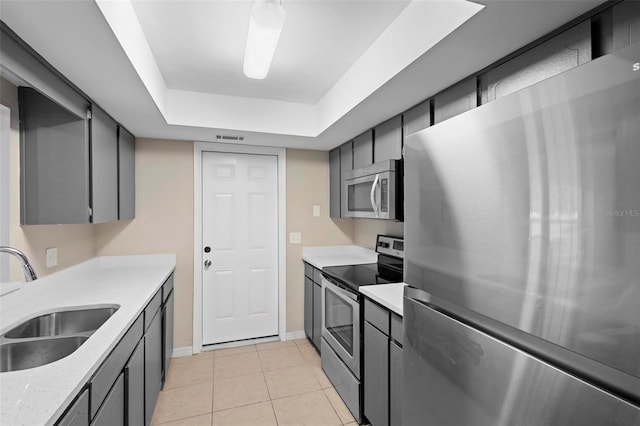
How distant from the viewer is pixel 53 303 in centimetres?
174

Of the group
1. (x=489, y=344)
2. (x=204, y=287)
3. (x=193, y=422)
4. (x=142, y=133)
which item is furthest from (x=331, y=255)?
(x=489, y=344)

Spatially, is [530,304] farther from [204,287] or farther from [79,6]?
[204,287]

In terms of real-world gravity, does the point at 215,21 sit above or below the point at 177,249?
above

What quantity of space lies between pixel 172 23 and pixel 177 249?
2089 mm

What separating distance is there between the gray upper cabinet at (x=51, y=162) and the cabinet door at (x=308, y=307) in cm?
207

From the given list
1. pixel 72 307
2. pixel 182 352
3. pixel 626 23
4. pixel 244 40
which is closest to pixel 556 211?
pixel 626 23

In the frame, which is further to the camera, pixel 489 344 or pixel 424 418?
pixel 424 418

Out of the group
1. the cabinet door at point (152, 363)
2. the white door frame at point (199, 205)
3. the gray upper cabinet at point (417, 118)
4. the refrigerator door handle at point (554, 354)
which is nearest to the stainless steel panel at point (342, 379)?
the white door frame at point (199, 205)

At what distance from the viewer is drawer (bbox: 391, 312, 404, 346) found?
1.62m

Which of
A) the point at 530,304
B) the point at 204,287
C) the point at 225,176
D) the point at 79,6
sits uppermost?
the point at 79,6

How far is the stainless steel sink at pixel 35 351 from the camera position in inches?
51.5

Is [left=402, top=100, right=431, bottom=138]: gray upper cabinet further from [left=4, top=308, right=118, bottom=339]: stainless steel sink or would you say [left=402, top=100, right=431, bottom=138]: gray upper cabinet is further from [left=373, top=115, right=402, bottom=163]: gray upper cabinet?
[left=4, top=308, right=118, bottom=339]: stainless steel sink

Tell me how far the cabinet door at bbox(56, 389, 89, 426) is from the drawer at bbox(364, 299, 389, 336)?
1345mm

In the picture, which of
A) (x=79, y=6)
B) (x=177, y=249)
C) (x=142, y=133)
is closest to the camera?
(x=79, y=6)
